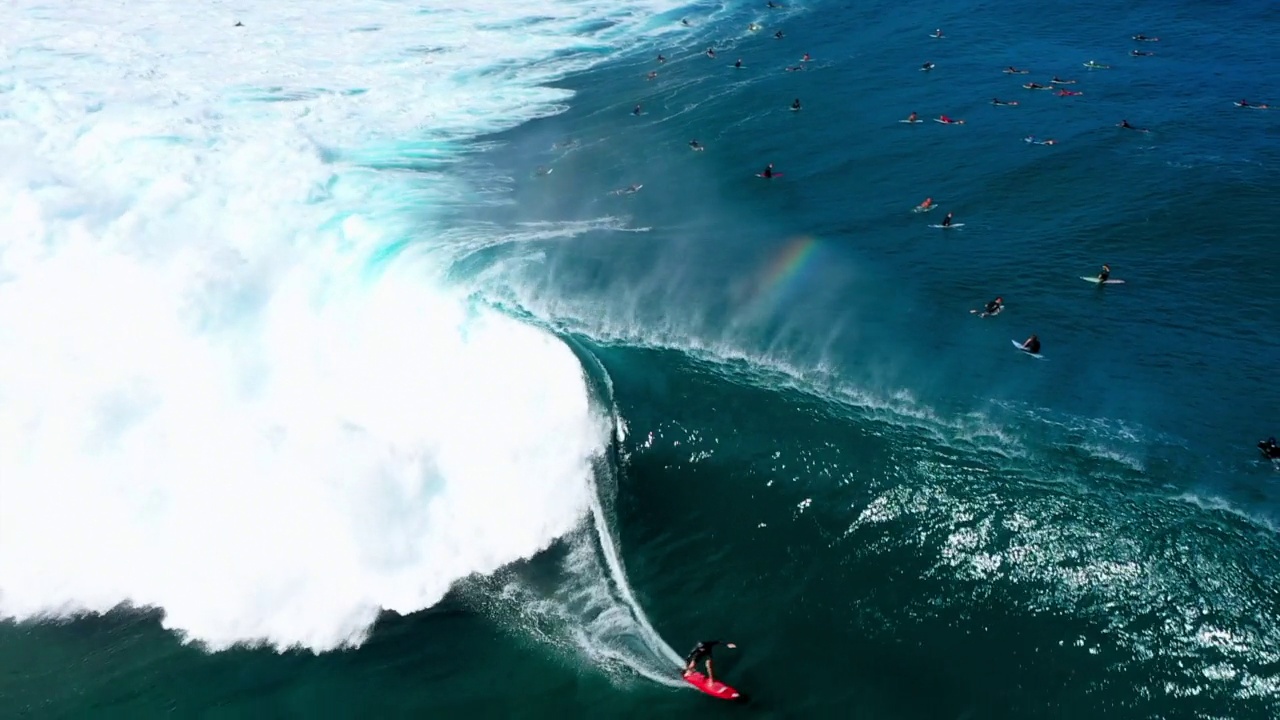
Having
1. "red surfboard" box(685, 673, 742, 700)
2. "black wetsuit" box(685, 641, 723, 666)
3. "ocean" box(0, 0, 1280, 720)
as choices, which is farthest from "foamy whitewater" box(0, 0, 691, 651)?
"red surfboard" box(685, 673, 742, 700)

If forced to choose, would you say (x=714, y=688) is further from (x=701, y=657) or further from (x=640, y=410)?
(x=640, y=410)

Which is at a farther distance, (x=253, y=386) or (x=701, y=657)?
(x=253, y=386)

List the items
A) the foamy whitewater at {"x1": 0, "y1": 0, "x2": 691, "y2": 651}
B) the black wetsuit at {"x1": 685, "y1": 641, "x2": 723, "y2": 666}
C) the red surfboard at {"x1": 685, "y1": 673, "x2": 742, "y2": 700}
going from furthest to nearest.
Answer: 1. the foamy whitewater at {"x1": 0, "y1": 0, "x2": 691, "y2": 651}
2. the black wetsuit at {"x1": 685, "y1": 641, "x2": 723, "y2": 666}
3. the red surfboard at {"x1": 685, "y1": 673, "x2": 742, "y2": 700}

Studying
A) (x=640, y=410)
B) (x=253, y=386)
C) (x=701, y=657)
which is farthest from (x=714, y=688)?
(x=253, y=386)

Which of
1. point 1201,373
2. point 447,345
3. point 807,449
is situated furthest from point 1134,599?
point 447,345

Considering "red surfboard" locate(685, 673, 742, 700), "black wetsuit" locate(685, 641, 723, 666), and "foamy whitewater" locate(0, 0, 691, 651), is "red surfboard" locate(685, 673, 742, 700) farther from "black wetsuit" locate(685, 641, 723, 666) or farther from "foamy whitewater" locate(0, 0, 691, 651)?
"foamy whitewater" locate(0, 0, 691, 651)

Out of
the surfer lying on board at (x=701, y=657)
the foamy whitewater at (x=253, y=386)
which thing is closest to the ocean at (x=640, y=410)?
the foamy whitewater at (x=253, y=386)
